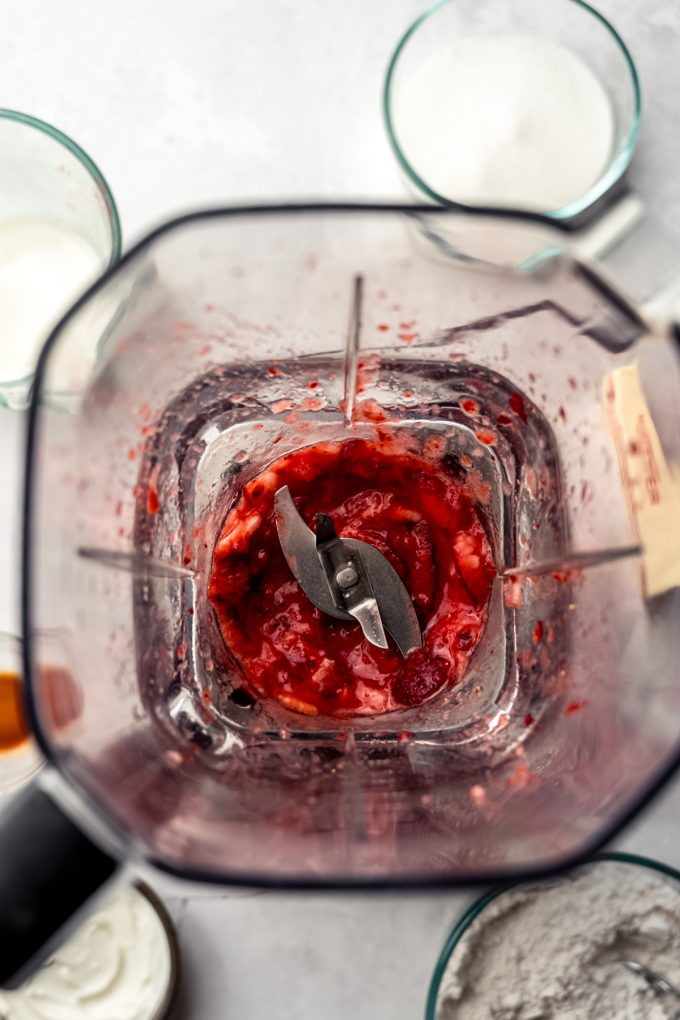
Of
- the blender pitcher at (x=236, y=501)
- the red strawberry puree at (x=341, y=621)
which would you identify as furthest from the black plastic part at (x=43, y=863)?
the red strawberry puree at (x=341, y=621)

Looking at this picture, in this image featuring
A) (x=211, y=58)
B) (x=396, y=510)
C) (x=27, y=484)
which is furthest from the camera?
(x=211, y=58)

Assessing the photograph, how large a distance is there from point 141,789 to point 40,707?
0.08 meters

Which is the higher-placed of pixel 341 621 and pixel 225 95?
pixel 225 95

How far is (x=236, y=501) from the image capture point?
2.07ft

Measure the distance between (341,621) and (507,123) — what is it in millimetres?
410

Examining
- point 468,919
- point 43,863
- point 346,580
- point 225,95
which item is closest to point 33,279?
point 225,95

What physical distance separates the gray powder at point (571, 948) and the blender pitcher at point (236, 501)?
7.7 inches

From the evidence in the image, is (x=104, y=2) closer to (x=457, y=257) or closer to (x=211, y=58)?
(x=211, y=58)

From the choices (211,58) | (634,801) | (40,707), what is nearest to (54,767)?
(40,707)

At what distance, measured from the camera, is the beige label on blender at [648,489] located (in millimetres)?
487

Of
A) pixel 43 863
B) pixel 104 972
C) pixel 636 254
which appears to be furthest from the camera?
pixel 104 972

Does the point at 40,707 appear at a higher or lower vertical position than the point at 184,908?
higher

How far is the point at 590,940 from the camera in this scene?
0.68 meters

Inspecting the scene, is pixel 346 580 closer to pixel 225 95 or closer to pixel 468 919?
pixel 468 919
